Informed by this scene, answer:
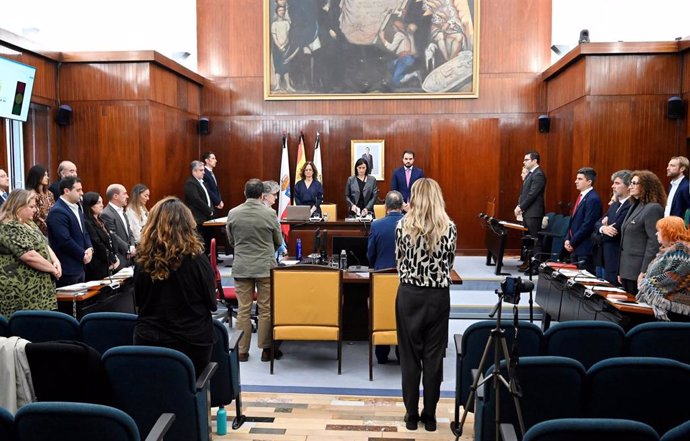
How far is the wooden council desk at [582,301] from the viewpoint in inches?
181

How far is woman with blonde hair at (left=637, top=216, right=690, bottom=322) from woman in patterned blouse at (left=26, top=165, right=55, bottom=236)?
5402 mm

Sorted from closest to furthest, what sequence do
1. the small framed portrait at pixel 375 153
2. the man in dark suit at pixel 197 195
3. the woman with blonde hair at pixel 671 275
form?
the woman with blonde hair at pixel 671 275 → the man in dark suit at pixel 197 195 → the small framed portrait at pixel 375 153

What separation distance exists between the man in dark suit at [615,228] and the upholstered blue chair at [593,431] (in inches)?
177

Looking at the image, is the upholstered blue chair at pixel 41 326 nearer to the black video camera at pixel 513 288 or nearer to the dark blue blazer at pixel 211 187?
the black video camera at pixel 513 288

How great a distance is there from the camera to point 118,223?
6559mm

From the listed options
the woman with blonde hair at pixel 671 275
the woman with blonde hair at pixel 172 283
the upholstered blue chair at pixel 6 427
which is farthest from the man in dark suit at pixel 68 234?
the woman with blonde hair at pixel 671 275

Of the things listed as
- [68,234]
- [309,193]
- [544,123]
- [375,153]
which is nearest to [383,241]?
[68,234]

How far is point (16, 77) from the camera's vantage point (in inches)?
311

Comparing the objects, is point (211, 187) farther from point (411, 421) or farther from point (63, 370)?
point (63, 370)

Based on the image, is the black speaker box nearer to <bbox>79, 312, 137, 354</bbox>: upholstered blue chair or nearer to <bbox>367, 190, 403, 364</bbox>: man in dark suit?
<bbox>367, 190, 403, 364</bbox>: man in dark suit

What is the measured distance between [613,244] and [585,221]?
66 cm

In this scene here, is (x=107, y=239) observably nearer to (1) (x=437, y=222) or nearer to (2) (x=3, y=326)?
(2) (x=3, y=326)

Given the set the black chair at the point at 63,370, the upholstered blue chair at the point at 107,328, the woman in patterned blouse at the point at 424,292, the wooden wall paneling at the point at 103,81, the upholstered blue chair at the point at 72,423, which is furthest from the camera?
the wooden wall paneling at the point at 103,81

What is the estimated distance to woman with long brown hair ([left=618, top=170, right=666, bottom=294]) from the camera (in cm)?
538
